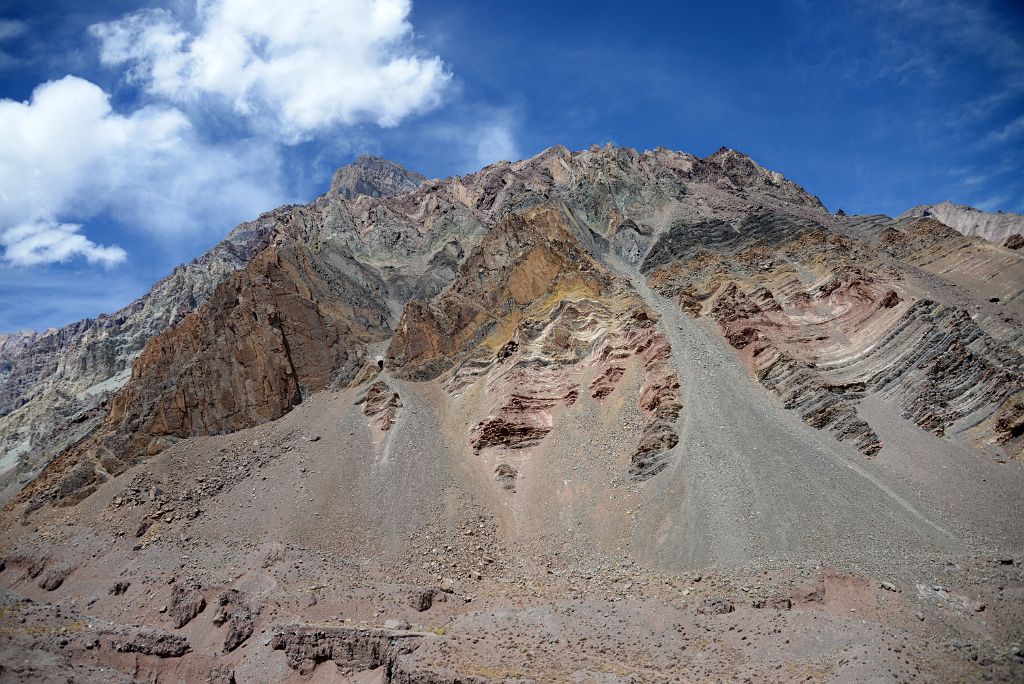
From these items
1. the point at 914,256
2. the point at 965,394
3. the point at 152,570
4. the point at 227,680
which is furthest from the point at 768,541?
the point at 914,256

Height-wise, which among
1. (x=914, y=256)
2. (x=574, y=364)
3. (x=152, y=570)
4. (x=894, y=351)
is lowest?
(x=152, y=570)

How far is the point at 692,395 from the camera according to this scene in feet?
131

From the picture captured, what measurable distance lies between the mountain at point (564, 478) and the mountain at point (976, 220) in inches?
2395

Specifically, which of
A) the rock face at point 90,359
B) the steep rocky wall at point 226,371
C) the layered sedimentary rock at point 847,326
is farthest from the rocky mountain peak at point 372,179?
the layered sedimentary rock at point 847,326

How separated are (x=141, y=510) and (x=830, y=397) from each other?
156 ft

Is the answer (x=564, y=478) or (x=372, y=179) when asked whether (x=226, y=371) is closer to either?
(x=564, y=478)

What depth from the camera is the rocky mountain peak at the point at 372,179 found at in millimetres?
146500

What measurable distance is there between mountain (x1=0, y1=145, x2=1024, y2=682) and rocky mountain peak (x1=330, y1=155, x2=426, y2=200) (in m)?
81.3

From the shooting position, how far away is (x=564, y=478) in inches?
1491

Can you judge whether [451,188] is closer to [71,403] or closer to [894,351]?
[71,403]

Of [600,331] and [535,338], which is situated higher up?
[535,338]

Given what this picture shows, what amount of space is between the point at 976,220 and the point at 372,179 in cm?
14050

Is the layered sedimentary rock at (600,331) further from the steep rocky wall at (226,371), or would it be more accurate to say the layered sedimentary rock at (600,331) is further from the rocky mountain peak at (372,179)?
the rocky mountain peak at (372,179)

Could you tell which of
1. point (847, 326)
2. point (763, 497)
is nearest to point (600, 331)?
point (847, 326)
